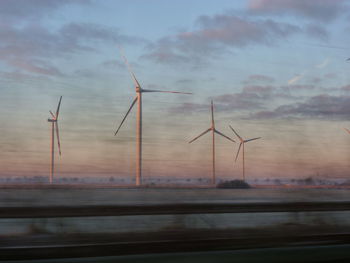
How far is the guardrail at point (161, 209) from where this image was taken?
698 centimetres

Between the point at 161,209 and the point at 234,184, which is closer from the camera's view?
the point at 161,209

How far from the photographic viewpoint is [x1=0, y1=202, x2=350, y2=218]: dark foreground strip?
6.98 meters

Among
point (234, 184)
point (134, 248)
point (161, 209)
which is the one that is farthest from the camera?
point (234, 184)

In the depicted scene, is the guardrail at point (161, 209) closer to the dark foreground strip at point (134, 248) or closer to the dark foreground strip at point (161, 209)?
the dark foreground strip at point (161, 209)

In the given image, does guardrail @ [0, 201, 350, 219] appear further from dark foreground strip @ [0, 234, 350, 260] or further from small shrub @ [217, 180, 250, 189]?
dark foreground strip @ [0, 234, 350, 260]

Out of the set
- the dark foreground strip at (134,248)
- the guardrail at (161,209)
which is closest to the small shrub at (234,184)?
the guardrail at (161,209)

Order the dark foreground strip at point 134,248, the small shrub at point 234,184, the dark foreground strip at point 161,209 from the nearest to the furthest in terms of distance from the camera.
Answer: the dark foreground strip at point 134,248 → the dark foreground strip at point 161,209 → the small shrub at point 234,184

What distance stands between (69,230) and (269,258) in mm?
4702

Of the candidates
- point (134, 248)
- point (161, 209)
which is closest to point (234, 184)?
point (161, 209)

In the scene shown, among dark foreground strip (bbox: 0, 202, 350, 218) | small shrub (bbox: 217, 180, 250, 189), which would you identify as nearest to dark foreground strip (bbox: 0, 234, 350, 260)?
dark foreground strip (bbox: 0, 202, 350, 218)

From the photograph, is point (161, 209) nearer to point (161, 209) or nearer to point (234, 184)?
point (161, 209)

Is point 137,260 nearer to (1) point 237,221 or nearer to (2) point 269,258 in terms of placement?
(2) point 269,258

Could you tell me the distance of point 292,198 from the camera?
329 inches

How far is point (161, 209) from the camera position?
7605mm
